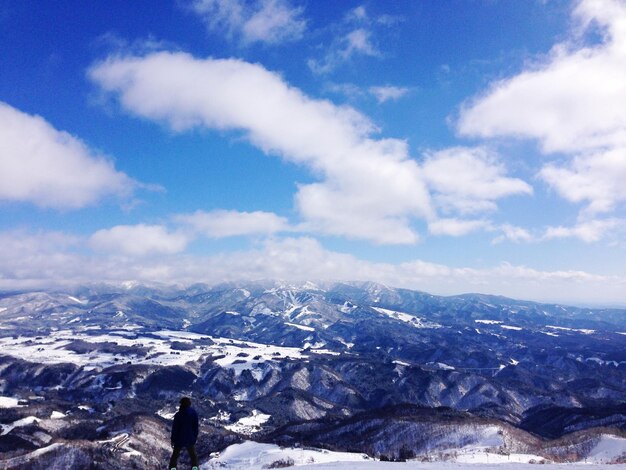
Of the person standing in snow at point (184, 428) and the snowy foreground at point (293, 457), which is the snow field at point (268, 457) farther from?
the person standing in snow at point (184, 428)

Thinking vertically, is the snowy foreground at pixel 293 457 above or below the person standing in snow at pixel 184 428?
below

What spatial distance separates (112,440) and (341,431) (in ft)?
170

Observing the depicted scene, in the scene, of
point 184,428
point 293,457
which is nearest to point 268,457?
point 293,457

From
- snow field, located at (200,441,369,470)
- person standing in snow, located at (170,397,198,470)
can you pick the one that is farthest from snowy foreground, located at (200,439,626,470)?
person standing in snow, located at (170,397,198,470)

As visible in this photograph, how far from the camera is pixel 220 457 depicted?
7956cm

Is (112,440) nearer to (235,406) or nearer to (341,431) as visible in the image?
(341,431)

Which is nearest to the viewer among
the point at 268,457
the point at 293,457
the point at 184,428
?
the point at 184,428

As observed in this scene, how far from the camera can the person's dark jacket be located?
2139 centimetres

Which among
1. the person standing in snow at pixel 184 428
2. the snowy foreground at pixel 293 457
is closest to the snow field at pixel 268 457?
the snowy foreground at pixel 293 457

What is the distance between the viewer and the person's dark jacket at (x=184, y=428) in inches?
842

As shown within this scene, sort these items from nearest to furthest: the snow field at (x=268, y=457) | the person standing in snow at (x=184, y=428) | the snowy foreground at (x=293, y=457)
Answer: the person standing in snow at (x=184, y=428) → the snowy foreground at (x=293, y=457) → the snow field at (x=268, y=457)

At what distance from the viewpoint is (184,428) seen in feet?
70.5

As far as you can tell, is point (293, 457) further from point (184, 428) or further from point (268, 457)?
point (184, 428)

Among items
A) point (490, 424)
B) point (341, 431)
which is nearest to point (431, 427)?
point (490, 424)
